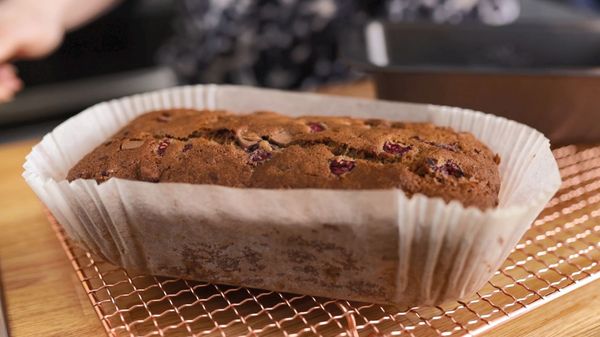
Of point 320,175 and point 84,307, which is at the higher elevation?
point 320,175

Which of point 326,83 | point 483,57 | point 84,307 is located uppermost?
point 483,57

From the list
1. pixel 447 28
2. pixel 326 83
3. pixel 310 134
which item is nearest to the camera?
pixel 310 134

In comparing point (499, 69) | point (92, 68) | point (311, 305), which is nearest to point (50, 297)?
point (311, 305)

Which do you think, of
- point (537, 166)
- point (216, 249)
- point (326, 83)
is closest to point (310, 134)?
point (216, 249)

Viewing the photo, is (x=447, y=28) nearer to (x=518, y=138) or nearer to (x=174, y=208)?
(x=518, y=138)

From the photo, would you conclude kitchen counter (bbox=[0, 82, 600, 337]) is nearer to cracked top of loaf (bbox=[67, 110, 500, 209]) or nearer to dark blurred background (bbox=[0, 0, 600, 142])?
cracked top of loaf (bbox=[67, 110, 500, 209])

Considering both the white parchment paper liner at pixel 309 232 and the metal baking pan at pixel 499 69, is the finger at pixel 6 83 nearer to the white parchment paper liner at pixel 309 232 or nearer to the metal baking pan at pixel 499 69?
the white parchment paper liner at pixel 309 232
